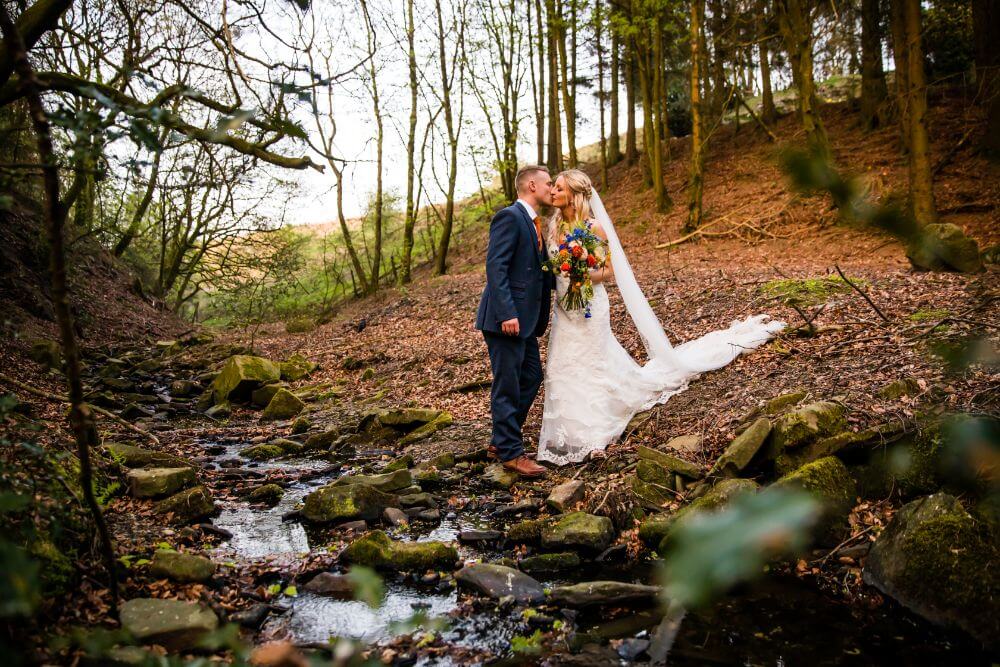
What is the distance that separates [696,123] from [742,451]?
13406mm

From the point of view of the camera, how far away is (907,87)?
11.9m

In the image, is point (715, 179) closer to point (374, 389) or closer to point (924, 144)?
point (924, 144)

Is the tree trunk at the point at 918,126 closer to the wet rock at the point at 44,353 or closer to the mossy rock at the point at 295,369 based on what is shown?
the mossy rock at the point at 295,369

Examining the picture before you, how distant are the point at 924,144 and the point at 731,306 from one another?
19.1ft

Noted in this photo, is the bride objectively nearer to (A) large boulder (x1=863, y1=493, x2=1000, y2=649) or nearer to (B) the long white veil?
(B) the long white veil

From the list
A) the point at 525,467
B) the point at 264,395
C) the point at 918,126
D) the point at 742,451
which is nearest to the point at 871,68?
the point at 918,126

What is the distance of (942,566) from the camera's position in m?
3.08

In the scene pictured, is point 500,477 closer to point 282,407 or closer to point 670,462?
point 670,462

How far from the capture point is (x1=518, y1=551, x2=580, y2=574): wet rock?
13.0ft

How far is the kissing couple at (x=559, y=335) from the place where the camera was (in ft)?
18.9

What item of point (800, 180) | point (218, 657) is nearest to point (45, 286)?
point (218, 657)

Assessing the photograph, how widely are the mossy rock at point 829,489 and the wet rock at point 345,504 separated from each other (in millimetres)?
2936

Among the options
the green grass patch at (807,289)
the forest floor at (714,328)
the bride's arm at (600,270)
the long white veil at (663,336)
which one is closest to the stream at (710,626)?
the forest floor at (714,328)

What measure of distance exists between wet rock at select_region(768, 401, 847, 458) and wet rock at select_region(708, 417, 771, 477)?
0.30 feet
